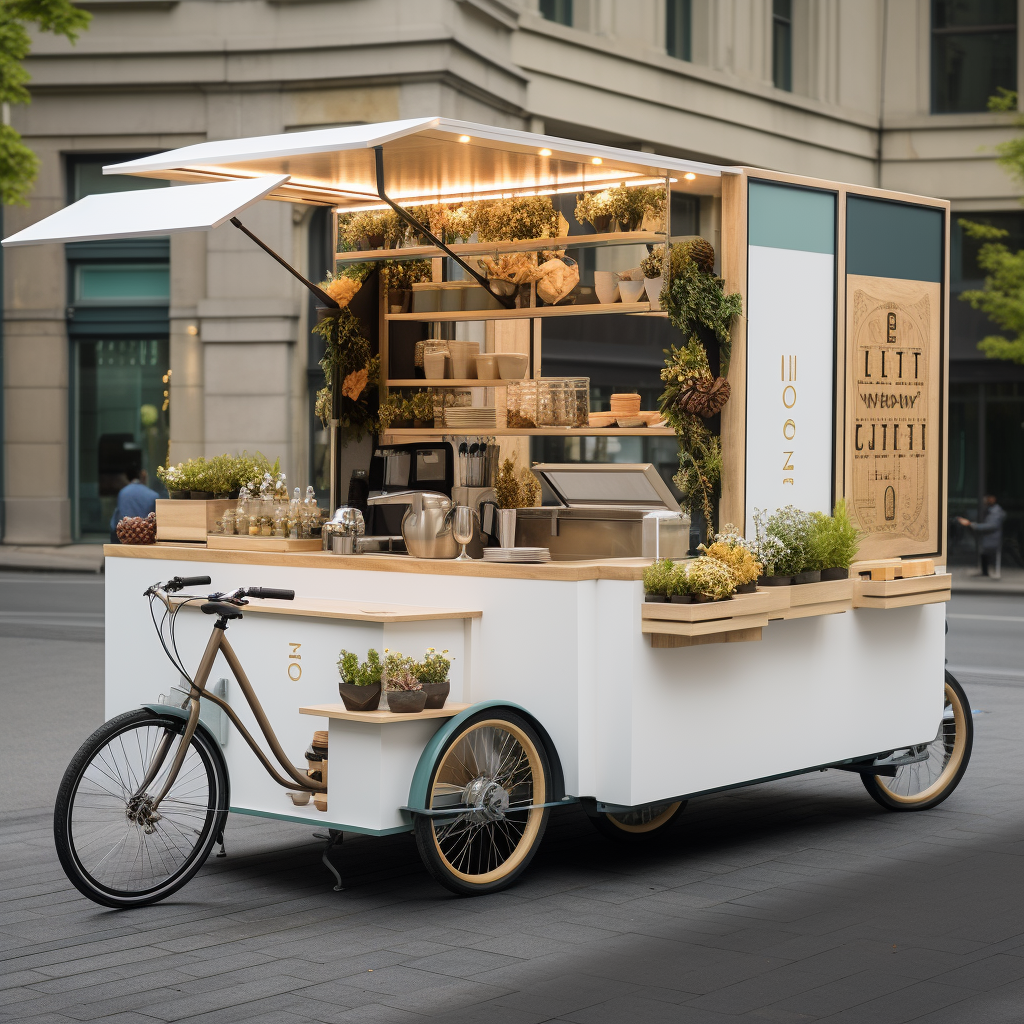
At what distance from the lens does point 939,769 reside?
9.11m

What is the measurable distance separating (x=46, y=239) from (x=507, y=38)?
59.1ft

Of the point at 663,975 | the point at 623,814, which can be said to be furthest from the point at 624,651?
the point at 663,975

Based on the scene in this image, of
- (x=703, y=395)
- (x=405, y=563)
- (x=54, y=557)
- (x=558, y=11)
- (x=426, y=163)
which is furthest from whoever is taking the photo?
(x=54, y=557)

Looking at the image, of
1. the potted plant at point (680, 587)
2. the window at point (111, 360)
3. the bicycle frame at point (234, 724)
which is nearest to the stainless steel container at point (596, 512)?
the potted plant at point (680, 587)

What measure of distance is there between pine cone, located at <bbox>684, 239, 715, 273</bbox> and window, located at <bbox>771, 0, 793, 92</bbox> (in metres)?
23.4

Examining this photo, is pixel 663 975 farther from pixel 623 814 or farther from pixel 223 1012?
pixel 623 814

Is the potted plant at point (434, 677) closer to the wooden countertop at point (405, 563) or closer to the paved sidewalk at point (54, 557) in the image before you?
the wooden countertop at point (405, 563)

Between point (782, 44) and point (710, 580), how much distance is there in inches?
999

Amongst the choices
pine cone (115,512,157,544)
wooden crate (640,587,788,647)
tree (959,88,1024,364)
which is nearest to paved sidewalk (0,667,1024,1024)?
wooden crate (640,587,788,647)

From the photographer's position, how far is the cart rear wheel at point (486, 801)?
6.70 m

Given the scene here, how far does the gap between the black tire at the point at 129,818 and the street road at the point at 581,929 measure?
137mm

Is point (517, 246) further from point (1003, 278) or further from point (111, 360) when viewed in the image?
point (1003, 278)

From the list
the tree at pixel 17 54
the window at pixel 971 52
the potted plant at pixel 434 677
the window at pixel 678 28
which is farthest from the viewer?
the window at pixel 971 52

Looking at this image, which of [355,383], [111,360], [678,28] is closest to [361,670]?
[355,383]
